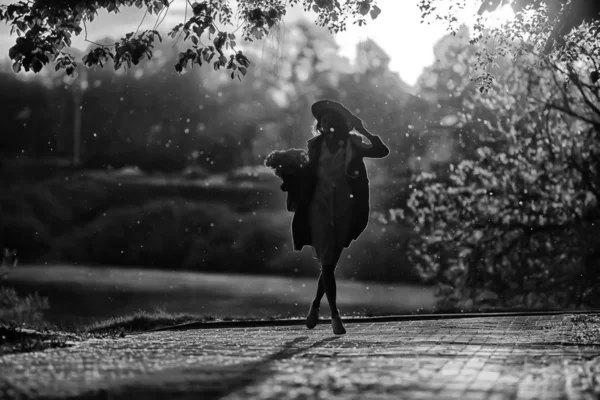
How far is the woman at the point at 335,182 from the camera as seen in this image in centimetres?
1096

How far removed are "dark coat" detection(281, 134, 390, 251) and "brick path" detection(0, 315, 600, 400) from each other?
1423 millimetres

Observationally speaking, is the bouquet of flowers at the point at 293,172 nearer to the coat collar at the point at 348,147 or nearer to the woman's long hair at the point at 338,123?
the coat collar at the point at 348,147

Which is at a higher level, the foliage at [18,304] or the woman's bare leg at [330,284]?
the foliage at [18,304]

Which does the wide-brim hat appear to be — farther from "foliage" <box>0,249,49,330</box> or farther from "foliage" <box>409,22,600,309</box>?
"foliage" <box>0,249,49,330</box>

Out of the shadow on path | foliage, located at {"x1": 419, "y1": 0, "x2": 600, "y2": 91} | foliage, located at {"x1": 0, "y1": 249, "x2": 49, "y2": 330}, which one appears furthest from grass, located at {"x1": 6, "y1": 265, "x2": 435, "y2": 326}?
the shadow on path

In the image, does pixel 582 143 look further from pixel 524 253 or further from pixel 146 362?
pixel 146 362

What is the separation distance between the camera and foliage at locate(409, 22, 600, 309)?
25.1 metres

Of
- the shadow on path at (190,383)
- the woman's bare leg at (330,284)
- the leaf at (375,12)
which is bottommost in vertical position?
the shadow on path at (190,383)

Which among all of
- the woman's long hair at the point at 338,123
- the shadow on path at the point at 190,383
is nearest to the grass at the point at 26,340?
the shadow on path at the point at 190,383

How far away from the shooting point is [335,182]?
11.0 metres

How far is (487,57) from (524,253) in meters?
10.9

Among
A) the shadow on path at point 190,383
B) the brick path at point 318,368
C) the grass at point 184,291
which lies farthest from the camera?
the grass at point 184,291

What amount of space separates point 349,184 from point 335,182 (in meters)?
0.17

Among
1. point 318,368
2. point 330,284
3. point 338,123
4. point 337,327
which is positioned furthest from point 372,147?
point 318,368
